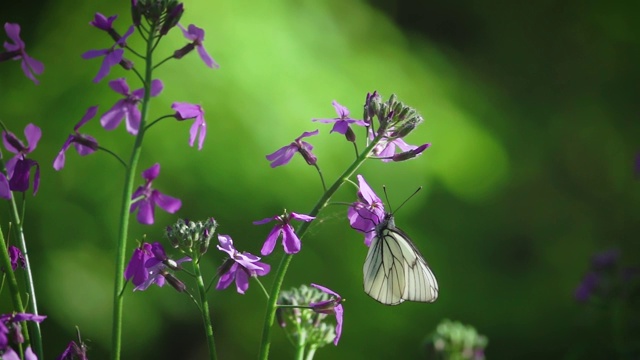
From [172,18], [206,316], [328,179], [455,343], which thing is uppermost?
[328,179]

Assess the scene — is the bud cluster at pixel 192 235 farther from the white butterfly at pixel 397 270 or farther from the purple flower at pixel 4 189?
the white butterfly at pixel 397 270

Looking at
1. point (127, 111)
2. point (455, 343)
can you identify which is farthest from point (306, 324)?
point (455, 343)

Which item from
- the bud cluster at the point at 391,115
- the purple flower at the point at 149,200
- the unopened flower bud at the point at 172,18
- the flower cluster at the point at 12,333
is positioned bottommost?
the flower cluster at the point at 12,333

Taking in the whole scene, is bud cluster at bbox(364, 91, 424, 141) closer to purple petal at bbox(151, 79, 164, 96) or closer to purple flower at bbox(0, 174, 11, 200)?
A: purple petal at bbox(151, 79, 164, 96)

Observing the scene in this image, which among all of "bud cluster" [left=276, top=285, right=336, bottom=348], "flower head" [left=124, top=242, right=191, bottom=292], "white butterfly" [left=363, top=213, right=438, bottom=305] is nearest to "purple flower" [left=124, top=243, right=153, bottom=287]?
"flower head" [left=124, top=242, right=191, bottom=292]

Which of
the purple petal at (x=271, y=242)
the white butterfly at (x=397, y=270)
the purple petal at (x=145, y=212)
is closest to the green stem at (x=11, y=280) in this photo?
the purple petal at (x=145, y=212)

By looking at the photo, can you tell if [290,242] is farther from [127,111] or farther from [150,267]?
[127,111]
